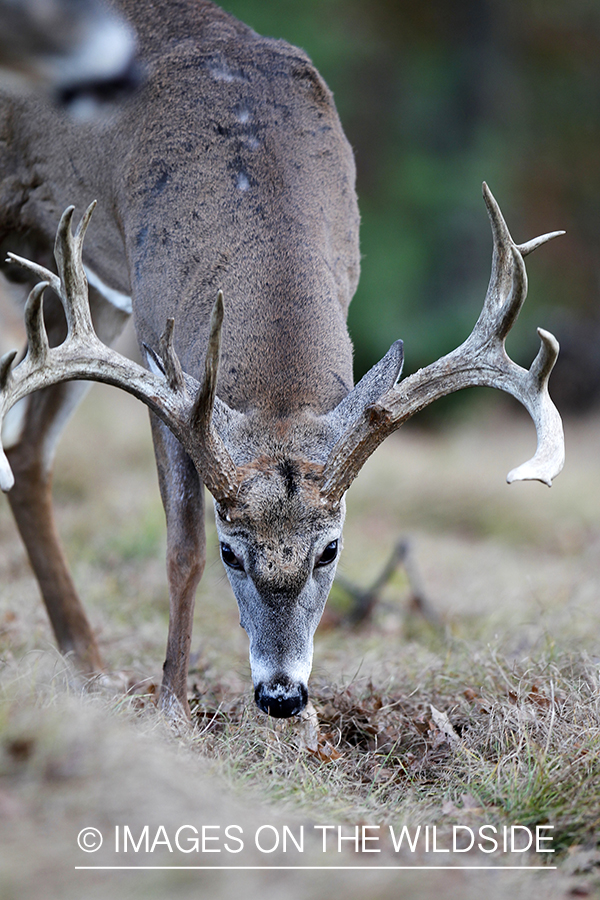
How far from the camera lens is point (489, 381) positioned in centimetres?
420

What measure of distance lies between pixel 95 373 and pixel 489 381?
1511mm

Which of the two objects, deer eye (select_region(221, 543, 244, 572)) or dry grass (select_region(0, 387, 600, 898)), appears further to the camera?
deer eye (select_region(221, 543, 244, 572))

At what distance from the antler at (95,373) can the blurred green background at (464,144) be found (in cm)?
1140

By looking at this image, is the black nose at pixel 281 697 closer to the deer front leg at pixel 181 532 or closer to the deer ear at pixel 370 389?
the deer front leg at pixel 181 532

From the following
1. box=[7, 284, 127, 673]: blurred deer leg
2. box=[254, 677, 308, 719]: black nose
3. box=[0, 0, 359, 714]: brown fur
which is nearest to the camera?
box=[254, 677, 308, 719]: black nose

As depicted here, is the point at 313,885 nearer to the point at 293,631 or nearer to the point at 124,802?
the point at 124,802

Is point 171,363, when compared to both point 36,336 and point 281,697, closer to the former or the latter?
point 36,336

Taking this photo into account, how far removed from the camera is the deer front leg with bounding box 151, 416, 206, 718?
4512 mm

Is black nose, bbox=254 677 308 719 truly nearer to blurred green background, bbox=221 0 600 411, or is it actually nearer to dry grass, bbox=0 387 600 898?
dry grass, bbox=0 387 600 898

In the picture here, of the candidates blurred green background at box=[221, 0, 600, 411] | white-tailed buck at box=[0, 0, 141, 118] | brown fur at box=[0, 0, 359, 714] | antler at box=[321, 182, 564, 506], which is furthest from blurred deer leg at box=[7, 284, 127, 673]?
blurred green background at box=[221, 0, 600, 411]

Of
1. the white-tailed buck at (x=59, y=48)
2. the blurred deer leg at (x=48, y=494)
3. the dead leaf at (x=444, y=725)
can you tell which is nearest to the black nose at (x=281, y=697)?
the dead leaf at (x=444, y=725)

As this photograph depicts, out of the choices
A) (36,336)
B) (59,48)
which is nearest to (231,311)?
(36,336)

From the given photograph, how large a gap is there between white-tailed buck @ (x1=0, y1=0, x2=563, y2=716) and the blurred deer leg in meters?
0.02

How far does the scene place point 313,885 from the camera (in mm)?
2582
